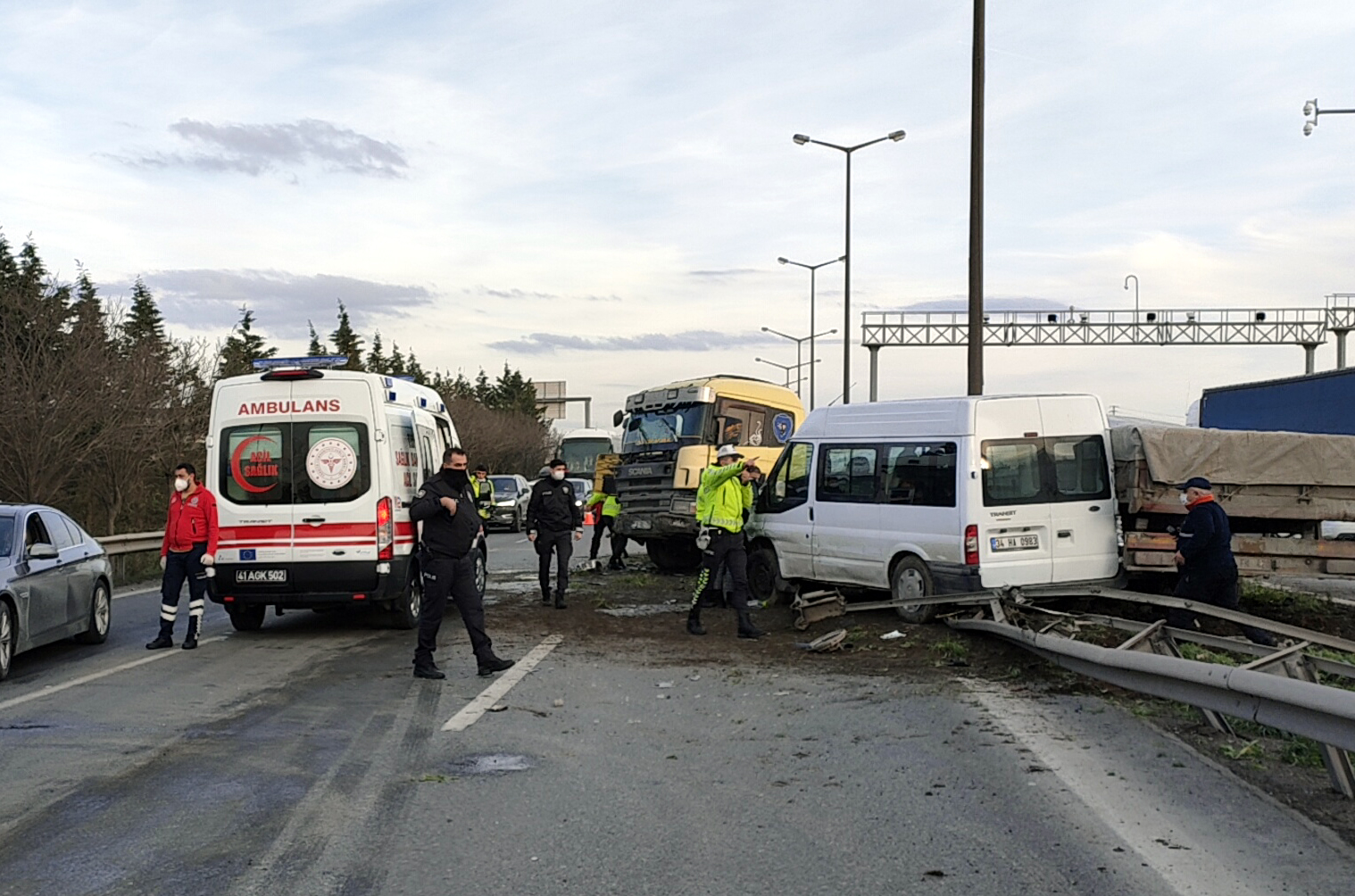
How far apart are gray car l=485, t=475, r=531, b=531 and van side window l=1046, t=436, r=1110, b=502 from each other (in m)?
25.8

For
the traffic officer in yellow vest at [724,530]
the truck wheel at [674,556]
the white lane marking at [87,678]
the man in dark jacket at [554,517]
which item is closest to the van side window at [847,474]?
the traffic officer in yellow vest at [724,530]

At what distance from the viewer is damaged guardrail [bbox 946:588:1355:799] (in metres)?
5.32

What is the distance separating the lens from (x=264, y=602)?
12297mm

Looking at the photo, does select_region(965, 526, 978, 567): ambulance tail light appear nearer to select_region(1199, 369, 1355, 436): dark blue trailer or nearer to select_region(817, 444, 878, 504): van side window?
select_region(817, 444, 878, 504): van side window

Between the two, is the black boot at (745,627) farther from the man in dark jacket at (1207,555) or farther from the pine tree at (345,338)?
the pine tree at (345,338)

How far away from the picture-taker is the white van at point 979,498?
11.6 meters

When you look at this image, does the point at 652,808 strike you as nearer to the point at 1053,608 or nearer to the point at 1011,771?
the point at 1011,771

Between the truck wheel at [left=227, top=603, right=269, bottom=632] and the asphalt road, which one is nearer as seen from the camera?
the asphalt road

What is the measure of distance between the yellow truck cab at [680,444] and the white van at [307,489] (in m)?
7.22

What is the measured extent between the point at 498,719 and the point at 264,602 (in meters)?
4.88

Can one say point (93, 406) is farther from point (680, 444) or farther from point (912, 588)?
A: point (912, 588)

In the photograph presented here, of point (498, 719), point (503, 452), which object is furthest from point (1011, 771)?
Answer: point (503, 452)

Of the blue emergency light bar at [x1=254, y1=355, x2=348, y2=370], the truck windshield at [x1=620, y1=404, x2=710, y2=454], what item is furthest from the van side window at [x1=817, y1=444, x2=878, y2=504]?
the truck windshield at [x1=620, y1=404, x2=710, y2=454]

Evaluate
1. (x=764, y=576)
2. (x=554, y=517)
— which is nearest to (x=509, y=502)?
(x=554, y=517)
